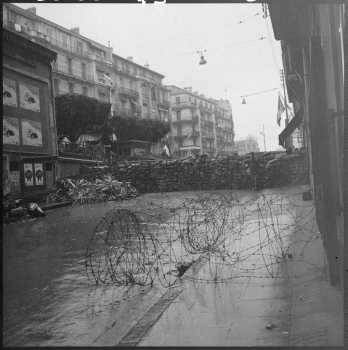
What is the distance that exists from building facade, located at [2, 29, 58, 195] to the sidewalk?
2.77 metres

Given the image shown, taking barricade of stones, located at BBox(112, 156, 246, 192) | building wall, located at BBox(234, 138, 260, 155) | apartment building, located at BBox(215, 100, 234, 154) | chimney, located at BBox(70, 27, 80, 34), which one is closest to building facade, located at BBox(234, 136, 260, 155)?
building wall, located at BBox(234, 138, 260, 155)

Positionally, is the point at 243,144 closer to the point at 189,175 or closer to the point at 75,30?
the point at 189,175

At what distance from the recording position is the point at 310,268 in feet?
20.5

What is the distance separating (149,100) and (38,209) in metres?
6.04

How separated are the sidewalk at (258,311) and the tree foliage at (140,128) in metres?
2.25

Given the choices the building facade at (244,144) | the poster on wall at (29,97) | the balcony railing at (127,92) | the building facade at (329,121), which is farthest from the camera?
the building facade at (244,144)

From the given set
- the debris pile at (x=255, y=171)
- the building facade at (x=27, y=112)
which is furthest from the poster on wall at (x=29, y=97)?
the debris pile at (x=255, y=171)

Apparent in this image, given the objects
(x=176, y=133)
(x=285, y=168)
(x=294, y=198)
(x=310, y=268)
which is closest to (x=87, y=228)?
(x=176, y=133)

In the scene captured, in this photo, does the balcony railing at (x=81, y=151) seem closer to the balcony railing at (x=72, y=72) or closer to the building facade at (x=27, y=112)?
the building facade at (x=27, y=112)

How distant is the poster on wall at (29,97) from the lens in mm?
6146

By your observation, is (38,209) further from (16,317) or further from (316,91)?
(316,91)

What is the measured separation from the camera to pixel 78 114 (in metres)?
7.60

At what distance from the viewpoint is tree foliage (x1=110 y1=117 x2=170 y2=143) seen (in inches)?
281

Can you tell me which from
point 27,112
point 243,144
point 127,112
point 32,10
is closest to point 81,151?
point 127,112
